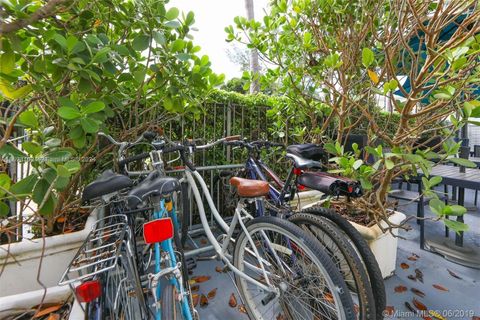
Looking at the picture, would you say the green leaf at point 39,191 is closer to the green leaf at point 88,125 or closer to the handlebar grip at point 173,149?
the green leaf at point 88,125

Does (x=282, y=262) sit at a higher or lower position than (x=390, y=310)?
higher

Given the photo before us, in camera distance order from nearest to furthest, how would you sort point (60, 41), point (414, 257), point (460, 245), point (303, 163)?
1. point (60, 41)
2. point (303, 163)
3. point (414, 257)
4. point (460, 245)

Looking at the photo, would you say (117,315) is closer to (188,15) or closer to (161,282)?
(161,282)

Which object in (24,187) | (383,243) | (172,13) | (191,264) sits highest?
(172,13)

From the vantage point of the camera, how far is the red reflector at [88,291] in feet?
2.87

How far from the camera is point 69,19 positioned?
1373 mm

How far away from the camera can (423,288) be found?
200 centimetres

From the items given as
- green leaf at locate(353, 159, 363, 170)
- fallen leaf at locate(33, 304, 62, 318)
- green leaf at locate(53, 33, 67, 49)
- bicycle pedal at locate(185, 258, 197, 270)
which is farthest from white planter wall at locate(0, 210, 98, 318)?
green leaf at locate(353, 159, 363, 170)

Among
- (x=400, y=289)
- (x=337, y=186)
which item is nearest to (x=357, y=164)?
(x=337, y=186)

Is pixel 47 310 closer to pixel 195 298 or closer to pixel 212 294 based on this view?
pixel 195 298

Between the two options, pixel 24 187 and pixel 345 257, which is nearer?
pixel 24 187

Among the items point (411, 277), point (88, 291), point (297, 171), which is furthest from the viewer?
point (411, 277)

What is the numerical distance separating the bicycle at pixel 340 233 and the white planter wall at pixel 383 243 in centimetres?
48

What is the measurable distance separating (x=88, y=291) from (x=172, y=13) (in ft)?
4.82
